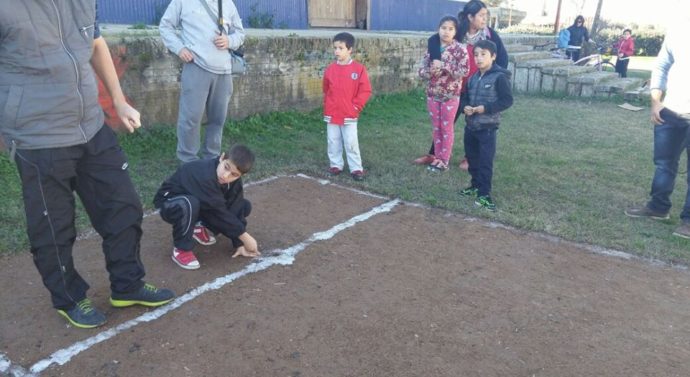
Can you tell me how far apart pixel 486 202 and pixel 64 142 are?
385 centimetres

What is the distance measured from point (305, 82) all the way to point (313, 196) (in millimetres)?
3950

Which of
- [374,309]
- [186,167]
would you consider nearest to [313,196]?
[186,167]

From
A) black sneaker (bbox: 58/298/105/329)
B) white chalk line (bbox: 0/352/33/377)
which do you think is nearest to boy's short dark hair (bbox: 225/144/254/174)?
black sneaker (bbox: 58/298/105/329)

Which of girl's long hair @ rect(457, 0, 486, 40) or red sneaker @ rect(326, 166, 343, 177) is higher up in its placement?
girl's long hair @ rect(457, 0, 486, 40)

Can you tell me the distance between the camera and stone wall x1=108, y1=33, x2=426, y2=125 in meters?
6.88

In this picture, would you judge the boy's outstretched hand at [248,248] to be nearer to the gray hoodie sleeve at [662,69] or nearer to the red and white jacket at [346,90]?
the red and white jacket at [346,90]

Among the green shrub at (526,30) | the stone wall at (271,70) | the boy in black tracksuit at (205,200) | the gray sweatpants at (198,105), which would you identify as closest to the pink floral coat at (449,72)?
the gray sweatpants at (198,105)

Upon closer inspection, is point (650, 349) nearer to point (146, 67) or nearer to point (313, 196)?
point (313, 196)

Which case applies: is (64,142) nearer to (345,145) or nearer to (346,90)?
(346,90)

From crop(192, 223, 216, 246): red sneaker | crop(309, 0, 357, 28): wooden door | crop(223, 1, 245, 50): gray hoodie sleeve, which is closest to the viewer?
crop(192, 223, 216, 246): red sneaker

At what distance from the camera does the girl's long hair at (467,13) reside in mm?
6367

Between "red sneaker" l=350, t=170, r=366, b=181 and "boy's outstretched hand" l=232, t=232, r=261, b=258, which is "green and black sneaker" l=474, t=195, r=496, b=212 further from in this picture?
"boy's outstretched hand" l=232, t=232, r=261, b=258

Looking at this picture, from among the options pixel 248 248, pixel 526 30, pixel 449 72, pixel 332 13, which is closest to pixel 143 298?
pixel 248 248

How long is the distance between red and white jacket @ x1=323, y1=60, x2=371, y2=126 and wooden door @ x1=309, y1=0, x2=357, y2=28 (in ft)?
25.6
